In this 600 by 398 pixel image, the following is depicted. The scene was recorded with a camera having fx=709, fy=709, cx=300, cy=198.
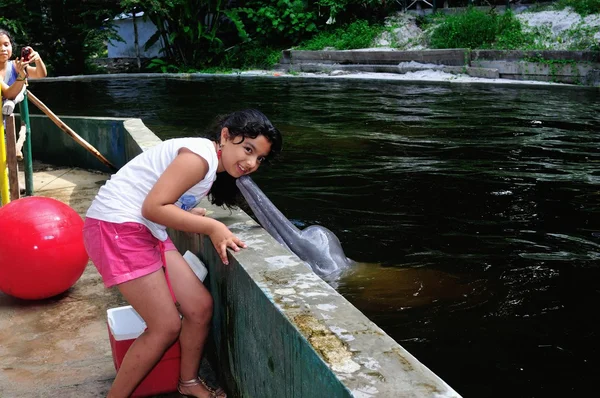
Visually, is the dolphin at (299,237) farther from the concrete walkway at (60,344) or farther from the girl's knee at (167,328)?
the girl's knee at (167,328)

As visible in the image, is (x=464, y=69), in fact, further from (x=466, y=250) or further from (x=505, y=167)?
(x=466, y=250)

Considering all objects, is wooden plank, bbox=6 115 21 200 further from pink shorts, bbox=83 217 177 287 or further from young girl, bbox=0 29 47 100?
pink shorts, bbox=83 217 177 287

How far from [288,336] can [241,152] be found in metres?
1.02

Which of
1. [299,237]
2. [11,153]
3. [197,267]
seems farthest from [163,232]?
[11,153]

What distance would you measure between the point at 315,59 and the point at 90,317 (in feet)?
57.9

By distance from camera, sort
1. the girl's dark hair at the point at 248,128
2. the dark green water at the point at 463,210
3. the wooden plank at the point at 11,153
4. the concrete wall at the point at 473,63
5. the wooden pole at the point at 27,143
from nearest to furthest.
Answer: the girl's dark hair at the point at 248,128
the dark green water at the point at 463,210
the wooden plank at the point at 11,153
the wooden pole at the point at 27,143
the concrete wall at the point at 473,63

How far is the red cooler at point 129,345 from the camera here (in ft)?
10.5

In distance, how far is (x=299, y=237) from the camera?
511 centimetres

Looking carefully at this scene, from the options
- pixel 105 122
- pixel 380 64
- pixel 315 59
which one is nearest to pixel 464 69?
pixel 380 64

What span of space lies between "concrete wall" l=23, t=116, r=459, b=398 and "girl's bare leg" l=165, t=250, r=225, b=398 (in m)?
0.12

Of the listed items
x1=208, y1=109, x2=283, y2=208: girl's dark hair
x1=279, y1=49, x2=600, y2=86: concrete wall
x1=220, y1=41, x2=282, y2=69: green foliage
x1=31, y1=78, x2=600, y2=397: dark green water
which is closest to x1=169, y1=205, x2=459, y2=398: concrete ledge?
x1=208, y1=109, x2=283, y2=208: girl's dark hair

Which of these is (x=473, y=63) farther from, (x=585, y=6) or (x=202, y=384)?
(x=202, y=384)

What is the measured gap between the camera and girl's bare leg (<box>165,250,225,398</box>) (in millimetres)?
3141

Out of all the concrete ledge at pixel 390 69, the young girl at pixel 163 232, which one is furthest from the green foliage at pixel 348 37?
the young girl at pixel 163 232
